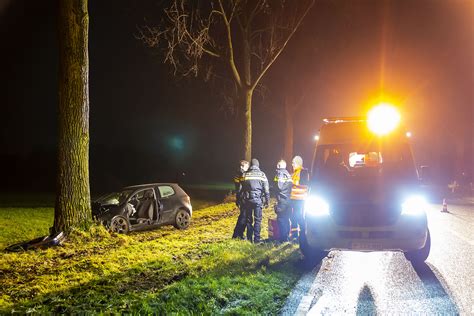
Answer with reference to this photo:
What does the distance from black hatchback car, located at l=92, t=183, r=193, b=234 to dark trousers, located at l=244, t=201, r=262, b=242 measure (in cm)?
343

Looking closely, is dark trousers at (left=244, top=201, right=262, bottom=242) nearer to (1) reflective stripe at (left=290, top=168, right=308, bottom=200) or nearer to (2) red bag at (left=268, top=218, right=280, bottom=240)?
(2) red bag at (left=268, top=218, right=280, bottom=240)

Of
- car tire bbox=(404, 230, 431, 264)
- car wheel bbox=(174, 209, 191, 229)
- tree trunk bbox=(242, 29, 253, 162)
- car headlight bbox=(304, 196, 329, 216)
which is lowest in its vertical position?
car wheel bbox=(174, 209, 191, 229)

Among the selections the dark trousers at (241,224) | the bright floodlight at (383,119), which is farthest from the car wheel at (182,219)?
the bright floodlight at (383,119)

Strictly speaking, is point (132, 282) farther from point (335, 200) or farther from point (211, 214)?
point (211, 214)

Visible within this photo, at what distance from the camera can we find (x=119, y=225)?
38.7 ft

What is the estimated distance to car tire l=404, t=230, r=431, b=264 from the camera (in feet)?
25.0

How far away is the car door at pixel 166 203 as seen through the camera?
1278 cm

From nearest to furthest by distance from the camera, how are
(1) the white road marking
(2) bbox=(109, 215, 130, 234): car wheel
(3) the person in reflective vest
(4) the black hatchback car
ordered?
(1) the white road marking
(3) the person in reflective vest
(2) bbox=(109, 215, 130, 234): car wheel
(4) the black hatchback car

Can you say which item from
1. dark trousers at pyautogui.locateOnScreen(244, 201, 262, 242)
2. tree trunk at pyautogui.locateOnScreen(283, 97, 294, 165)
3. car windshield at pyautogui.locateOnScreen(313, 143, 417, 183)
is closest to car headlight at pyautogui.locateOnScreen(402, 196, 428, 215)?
car windshield at pyautogui.locateOnScreen(313, 143, 417, 183)

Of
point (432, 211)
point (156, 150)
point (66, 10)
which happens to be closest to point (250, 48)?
point (432, 211)

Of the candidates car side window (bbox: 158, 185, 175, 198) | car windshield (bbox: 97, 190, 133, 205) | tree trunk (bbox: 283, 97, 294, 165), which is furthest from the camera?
tree trunk (bbox: 283, 97, 294, 165)

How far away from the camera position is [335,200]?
7270mm

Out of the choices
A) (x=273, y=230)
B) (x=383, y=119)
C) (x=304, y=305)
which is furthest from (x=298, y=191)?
(x=304, y=305)

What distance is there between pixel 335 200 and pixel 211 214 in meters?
9.83
